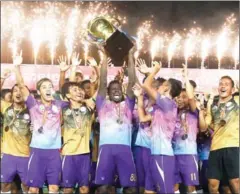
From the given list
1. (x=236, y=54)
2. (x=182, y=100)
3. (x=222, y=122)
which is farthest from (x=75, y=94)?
(x=236, y=54)

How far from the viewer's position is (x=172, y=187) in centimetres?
459

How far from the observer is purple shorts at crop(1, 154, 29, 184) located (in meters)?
4.84

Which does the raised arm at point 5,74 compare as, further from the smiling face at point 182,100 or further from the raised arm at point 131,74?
the smiling face at point 182,100

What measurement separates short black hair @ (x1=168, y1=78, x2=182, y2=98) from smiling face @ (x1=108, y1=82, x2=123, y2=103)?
1.50 ft

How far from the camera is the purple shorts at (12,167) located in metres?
4.84

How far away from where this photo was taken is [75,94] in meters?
4.85

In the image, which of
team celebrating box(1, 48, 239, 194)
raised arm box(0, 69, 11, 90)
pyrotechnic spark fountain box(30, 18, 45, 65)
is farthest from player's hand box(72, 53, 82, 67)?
raised arm box(0, 69, 11, 90)

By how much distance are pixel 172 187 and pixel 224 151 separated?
24.4 inches

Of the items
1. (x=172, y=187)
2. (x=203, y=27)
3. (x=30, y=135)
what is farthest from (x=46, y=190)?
(x=203, y=27)

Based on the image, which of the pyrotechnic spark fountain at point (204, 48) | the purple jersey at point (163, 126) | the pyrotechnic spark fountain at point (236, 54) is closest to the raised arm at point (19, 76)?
the purple jersey at point (163, 126)

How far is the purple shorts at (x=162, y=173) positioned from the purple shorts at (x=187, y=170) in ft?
0.80

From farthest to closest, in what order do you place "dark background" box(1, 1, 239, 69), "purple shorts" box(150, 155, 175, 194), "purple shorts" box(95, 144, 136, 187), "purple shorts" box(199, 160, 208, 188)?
"purple shorts" box(199, 160, 208, 188) < "dark background" box(1, 1, 239, 69) < "purple shorts" box(95, 144, 136, 187) < "purple shorts" box(150, 155, 175, 194)

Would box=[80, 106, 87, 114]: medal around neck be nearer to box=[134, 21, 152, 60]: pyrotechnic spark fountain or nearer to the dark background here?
the dark background

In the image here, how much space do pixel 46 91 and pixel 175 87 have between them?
3.83 feet
